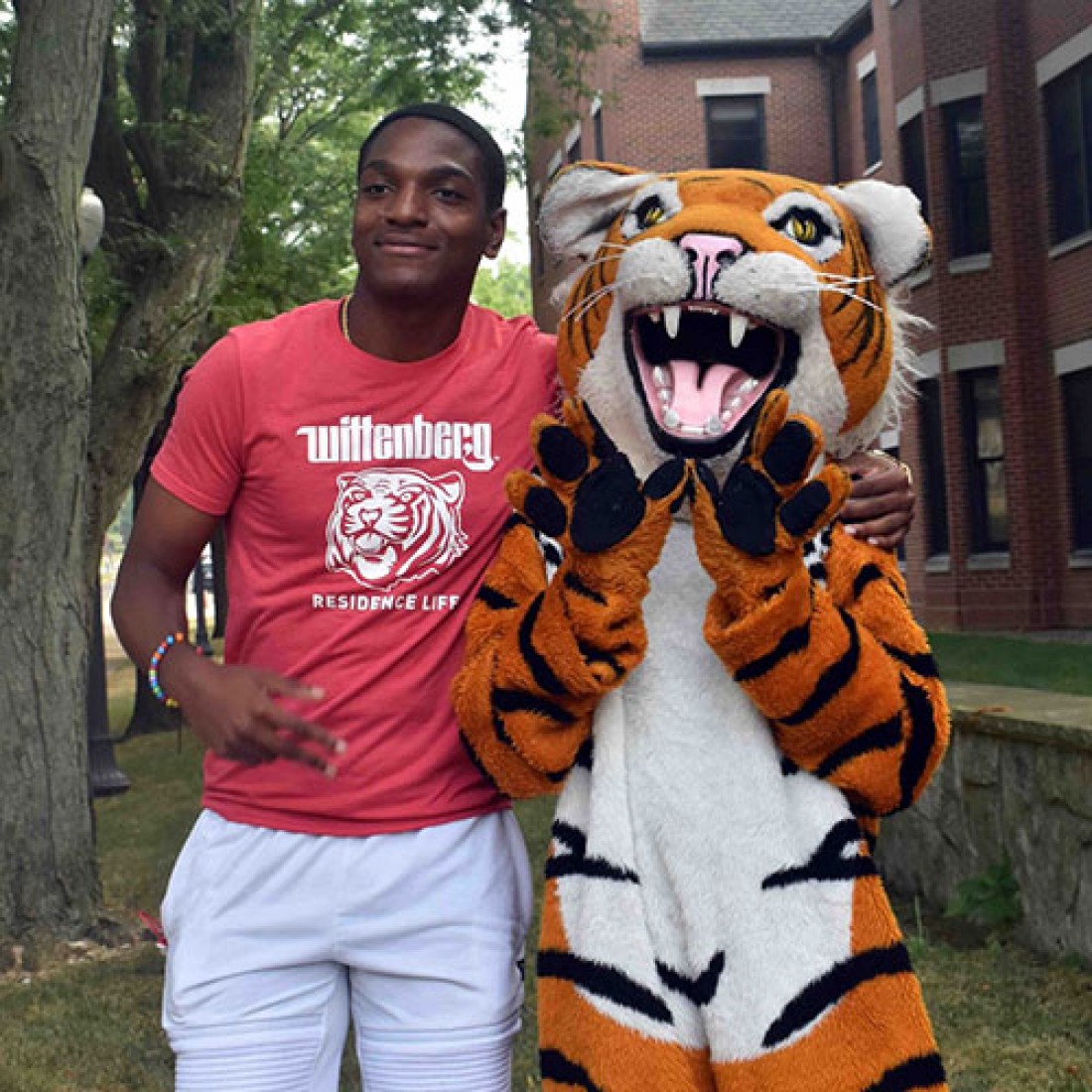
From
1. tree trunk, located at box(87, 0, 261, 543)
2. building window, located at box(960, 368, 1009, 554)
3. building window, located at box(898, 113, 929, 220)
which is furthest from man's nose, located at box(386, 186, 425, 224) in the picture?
building window, located at box(898, 113, 929, 220)

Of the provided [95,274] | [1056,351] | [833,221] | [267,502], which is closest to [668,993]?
[267,502]

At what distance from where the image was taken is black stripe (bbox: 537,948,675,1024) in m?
2.42

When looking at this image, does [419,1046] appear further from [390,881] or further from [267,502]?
[267,502]

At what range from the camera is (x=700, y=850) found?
2.45m

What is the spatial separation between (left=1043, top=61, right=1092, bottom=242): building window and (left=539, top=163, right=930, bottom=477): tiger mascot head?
49.4ft

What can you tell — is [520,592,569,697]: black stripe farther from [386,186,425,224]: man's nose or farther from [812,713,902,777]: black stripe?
[386,186,425,224]: man's nose

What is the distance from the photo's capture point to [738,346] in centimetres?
259

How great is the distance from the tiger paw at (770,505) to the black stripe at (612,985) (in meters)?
0.63

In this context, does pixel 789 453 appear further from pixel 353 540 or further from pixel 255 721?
pixel 255 721

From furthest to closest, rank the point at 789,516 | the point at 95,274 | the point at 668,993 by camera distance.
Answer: the point at 95,274, the point at 668,993, the point at 789,516

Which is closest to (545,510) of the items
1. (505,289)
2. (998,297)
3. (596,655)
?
(596,655)

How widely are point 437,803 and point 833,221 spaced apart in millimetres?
1214

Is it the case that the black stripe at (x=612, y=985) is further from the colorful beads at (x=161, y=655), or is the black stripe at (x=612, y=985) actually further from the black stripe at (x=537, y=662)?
the colorful beads at (x=161, y=655)

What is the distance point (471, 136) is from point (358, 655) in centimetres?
95
